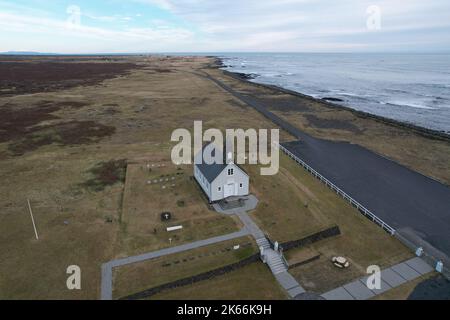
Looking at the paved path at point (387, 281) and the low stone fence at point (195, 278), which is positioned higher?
the low stone fence at point (195, 278)

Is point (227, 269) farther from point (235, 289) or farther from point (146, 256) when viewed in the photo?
point (146, 256)

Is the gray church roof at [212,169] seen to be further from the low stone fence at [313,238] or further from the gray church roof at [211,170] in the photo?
the low stone fence at [313,238]

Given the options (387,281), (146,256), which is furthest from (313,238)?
(146,256)

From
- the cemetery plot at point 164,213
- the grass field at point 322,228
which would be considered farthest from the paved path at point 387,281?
the cemetery plot at point 164,213

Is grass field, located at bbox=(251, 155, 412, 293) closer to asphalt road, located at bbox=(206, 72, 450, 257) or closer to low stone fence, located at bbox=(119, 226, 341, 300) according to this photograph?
low stone fence, located at bbox=(119, 226, 341, 300)
